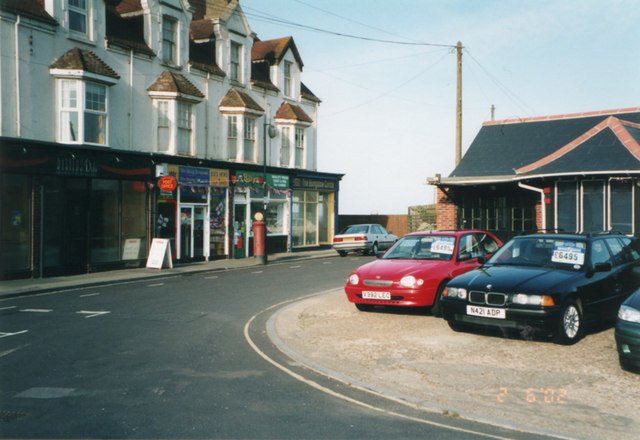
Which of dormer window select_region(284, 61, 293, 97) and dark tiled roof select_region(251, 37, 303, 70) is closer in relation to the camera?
dark tiled roof select_region(251, 37, 303, 70)

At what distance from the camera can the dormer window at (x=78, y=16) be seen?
20031mm

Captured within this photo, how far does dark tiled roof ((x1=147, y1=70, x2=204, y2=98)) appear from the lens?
23109 mm

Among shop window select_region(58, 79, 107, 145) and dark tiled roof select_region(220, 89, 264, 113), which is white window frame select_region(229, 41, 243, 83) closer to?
dark tiled roof select_region(220, 89, 264, 113)

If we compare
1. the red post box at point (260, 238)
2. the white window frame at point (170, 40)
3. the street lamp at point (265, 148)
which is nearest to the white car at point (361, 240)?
the street lamp at point (265, 148)

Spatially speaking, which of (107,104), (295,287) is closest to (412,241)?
(295,287)

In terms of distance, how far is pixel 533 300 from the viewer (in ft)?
26.5

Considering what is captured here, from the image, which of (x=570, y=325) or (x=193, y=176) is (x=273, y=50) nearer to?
(x=193, y=176)

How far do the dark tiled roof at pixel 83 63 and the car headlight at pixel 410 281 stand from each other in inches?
557

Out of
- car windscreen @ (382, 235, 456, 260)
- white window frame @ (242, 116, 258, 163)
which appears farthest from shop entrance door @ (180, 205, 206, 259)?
car windscreen @ (382, 235, 456, 260)

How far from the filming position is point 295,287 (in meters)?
15.7

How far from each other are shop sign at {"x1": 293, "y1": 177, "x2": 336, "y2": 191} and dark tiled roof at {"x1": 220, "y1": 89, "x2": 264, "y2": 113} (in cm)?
503

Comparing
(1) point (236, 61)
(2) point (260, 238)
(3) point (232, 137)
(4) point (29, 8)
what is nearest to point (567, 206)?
(2) point (260, 238)

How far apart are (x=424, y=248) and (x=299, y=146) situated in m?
20.8

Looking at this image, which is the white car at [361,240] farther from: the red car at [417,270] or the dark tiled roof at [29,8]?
the red car at [417,270]
